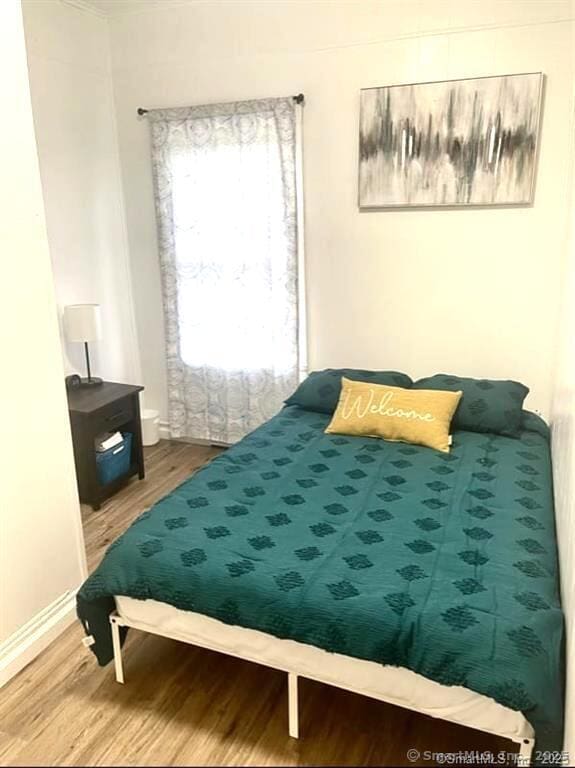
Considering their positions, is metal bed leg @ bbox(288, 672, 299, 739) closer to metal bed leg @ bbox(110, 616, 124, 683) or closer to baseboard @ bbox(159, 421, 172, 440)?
metal bed leg @ bbox(110, 616, 124, 683)

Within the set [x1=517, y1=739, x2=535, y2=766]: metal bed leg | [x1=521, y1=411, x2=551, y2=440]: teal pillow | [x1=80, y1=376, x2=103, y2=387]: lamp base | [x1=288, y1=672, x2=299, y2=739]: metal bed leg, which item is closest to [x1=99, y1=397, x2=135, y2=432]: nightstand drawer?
[x1=80, y1=376, x2=103, y2=387]: lamp base

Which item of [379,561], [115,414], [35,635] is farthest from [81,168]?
[379,561]

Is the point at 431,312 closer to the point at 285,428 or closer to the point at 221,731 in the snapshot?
the point at 285,428

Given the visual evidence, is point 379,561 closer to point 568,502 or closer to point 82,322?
point 568,502

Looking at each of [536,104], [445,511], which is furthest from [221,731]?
[536,104]

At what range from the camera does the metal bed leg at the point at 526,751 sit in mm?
1469

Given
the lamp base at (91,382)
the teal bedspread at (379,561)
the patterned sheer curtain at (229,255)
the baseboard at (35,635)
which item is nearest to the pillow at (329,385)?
the patterned sheer curtain at (229,255)

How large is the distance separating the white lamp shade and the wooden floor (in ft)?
5.39

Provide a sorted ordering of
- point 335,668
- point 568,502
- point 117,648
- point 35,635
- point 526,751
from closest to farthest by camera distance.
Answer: point 526,751 → point 335,668 → point 568,502 → point 117,648 → point 35,635

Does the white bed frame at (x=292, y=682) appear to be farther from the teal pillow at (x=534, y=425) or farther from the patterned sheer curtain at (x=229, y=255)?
the patterned sheer curtain at (x=229, y=255)

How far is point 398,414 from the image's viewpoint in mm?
2762

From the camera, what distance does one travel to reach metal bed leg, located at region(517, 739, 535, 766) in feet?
4.82

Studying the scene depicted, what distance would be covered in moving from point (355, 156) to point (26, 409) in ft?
7.20

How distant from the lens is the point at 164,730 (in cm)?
175
